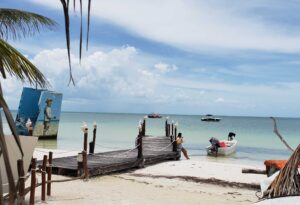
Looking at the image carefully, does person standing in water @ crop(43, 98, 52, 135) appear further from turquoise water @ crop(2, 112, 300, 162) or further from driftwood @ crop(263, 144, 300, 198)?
driftwood @ crop(263, 144, 300, 198)

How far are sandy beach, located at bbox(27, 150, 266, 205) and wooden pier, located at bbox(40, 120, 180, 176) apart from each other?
12.8 inches

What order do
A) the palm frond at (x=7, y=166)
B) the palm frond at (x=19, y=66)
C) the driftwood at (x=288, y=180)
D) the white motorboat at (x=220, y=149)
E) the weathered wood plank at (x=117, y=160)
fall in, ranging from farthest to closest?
1. the white motorboat at (x=220, y=149)
2. the weathered wood plank at (x=117, y=160)
3. the driftwood at (x=288, y=180)
4. the palm frond at (x=19, y=66)
5. the palm frond at (x=7, y=166)

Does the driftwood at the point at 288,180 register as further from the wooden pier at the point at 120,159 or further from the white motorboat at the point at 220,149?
the white motorboat at the point at 220,149

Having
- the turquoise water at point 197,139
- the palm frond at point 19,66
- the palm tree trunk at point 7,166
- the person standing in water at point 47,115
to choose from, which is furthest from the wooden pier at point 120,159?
the person standing in water at point 47,115

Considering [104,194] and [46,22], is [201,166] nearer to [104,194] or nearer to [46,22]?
[104,194]

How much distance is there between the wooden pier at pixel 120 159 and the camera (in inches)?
495

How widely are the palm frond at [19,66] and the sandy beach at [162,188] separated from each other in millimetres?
Answer: 6710

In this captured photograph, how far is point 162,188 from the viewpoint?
1163 cm

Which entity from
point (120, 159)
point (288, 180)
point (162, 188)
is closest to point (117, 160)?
point (120, 159)

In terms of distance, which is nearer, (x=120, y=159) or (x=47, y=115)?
(x=120, y=159)

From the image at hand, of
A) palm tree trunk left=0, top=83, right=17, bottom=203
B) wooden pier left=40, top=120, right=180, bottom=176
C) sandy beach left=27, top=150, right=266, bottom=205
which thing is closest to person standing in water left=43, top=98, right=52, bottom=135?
wooden pier left=40, top=120, right=180, bottom=176

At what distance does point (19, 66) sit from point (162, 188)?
374 inches

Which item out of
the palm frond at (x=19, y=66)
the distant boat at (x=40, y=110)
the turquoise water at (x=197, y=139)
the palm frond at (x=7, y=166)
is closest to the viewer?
the palm frond at (x=7, y=166)

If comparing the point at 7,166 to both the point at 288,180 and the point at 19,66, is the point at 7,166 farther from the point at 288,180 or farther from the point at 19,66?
the point at 288,180
